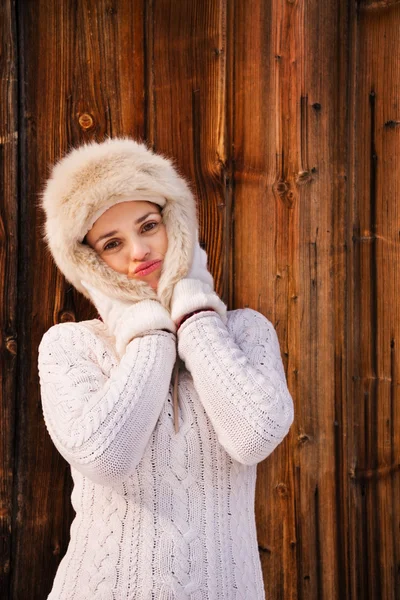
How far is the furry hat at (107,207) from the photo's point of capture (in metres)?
1.79

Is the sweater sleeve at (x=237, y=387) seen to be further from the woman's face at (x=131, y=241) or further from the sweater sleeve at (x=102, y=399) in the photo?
the woman's face at (x=131, y=241)

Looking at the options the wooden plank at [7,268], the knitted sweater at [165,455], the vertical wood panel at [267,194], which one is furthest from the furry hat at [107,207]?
the vertical wood panel at [267,194]

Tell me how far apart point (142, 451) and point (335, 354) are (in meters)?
0.92

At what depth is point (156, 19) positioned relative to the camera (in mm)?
2242

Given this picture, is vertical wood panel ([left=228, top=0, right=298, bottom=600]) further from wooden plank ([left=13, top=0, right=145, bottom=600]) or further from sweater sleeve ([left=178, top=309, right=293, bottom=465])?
sweater sleeve ([left=178, top=309, right=293, bottom=465])

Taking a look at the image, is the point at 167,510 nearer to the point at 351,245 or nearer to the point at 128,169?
the point at 128,169

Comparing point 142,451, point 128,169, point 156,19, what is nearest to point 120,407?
point 142,451

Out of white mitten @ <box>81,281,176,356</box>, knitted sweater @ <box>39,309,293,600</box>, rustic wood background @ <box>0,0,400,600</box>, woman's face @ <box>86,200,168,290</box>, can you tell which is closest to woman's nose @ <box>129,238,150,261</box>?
woman's face @ <box>86,200,168,290</box>

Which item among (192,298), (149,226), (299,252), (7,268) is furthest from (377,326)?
(7,268)

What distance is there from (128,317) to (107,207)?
1.06 feet

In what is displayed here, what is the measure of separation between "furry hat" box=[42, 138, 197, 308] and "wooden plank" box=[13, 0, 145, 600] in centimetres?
33

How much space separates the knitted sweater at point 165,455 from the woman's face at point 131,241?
206 mm

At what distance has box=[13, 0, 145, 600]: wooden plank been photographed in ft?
7.08

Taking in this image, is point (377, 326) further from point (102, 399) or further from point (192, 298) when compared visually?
point (102, 399)
